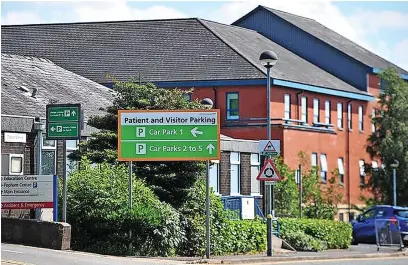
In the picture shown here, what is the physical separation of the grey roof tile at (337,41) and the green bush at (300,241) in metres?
34.6

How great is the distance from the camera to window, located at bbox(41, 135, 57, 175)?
36.2m

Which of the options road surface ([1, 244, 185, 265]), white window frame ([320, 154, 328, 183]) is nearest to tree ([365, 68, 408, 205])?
white window frame ([320, 154, 328, 183])

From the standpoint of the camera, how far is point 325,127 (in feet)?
213

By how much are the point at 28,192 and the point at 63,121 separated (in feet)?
7.15

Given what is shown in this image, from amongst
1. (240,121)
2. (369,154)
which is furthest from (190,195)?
(369,154)

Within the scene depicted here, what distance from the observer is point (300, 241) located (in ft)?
122

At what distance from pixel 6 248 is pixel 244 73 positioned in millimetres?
35247

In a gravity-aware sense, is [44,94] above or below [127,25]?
below

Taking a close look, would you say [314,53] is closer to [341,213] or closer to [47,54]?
[341,213]

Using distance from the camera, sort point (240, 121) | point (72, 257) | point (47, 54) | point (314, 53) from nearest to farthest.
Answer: point (72, 257)
point (240, 121)
point (47, 54)
point (314, 53)

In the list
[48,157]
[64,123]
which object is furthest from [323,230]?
[64,123]

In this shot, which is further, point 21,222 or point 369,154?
point 369,154

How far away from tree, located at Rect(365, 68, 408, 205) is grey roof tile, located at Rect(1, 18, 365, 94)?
4.67 meters

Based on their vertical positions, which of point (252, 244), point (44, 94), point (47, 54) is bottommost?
point (252, 244)
